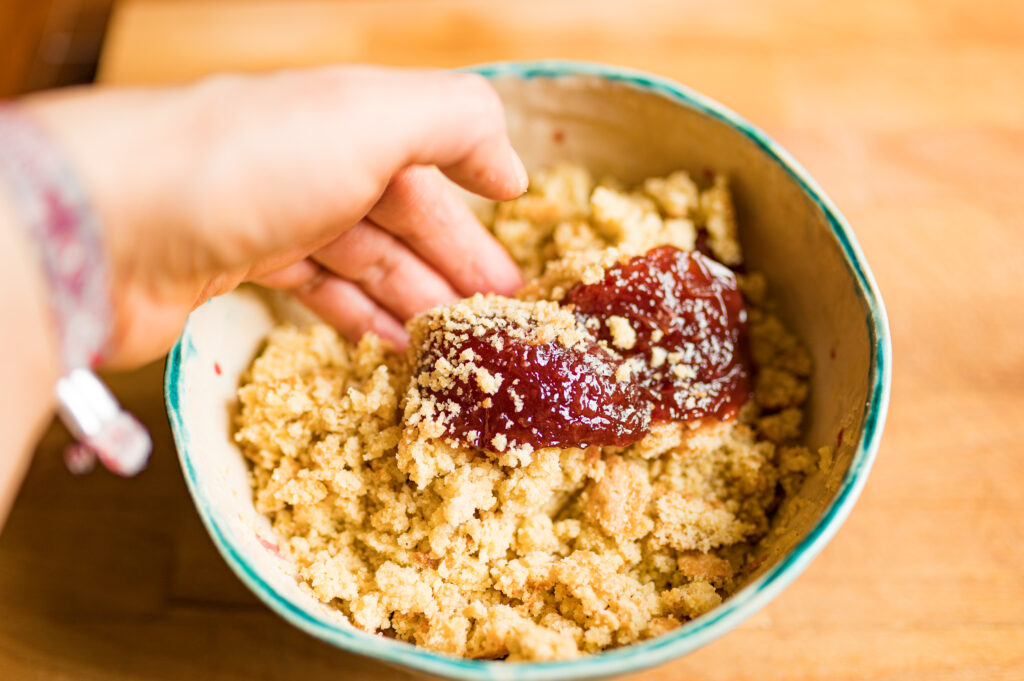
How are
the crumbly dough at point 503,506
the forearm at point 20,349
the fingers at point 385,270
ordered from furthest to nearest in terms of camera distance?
the fingers at point 385,270 < the crumbly dough at point 503,506 < the forearm at point 20,349

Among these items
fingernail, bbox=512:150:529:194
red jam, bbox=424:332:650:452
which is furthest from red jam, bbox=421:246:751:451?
fingernail, bbox=512:150:529:194

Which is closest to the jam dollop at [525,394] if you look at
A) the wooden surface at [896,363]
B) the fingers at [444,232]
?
the fingers at [444,232]

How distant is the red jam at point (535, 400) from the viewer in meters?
0.78

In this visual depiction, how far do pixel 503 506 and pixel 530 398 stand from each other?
0.12 meters

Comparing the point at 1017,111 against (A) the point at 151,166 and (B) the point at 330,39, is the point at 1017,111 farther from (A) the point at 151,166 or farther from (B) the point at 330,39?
(A) the point at 151,166

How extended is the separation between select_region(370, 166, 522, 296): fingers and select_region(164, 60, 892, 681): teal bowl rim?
0.82ft

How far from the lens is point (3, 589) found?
3.21 feet

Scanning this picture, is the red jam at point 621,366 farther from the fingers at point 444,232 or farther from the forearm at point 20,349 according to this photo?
the forearm at point 20,349

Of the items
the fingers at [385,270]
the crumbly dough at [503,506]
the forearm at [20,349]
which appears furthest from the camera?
the fingers at [385,270]

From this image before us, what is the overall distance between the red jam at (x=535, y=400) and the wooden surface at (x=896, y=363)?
330 mm

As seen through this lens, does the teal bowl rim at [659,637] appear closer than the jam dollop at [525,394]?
Yes

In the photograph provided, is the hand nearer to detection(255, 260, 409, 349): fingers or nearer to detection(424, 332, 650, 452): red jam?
detection(255, 260, 409, 349): fingers

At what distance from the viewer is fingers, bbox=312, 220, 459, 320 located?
35.3 inches

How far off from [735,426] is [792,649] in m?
Result: 0.27
